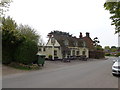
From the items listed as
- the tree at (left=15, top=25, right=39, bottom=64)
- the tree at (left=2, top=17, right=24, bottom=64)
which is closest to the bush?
the tree at (left=15, top=25, right=39, bottom=64)

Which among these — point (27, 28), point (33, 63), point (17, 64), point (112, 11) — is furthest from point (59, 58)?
point (112, 11)

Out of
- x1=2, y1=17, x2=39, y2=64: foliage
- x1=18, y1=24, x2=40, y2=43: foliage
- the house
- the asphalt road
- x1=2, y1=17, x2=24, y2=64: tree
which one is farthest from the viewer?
x1=18, y1=24, x2=40, y2=43: foliage

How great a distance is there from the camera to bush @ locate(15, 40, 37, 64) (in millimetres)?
22812

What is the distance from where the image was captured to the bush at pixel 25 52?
2281cm

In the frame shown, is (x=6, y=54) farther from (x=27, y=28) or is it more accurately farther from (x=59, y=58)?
(x=27, y=28)

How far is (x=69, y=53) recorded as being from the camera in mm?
44781

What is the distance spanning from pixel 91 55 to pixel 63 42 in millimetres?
16431

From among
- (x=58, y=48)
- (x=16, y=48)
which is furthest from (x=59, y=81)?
(x=58, y=48)

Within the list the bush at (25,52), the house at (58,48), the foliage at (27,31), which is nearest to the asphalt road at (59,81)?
the bush at (25,52)

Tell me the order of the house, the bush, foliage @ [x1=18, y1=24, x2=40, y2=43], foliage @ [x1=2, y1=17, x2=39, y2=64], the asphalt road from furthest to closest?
foliage @ [x1=18, y1=24, x2=40, y2=43], the house, the bush, foliage @ [x1=2, y1=17, x2=39, y2=64], the asphalt road

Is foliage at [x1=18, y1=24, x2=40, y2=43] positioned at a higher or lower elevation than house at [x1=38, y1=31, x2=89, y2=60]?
higher

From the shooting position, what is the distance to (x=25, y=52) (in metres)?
22.8

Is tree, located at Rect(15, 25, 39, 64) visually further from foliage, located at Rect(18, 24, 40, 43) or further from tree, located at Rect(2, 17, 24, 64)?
foliage, located at Rect(18, 24, 40, 43)

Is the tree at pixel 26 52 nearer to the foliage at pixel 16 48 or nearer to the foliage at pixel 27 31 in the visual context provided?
the foliage at pixel 16 48
